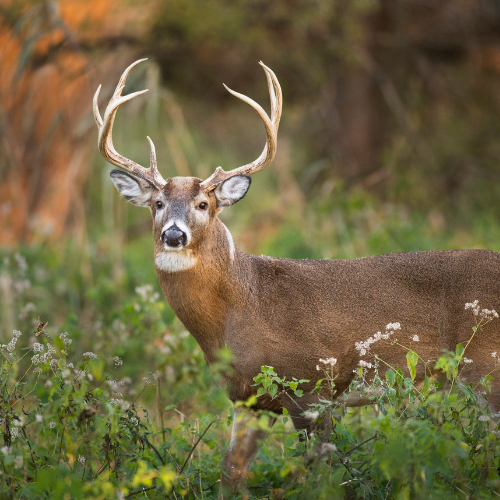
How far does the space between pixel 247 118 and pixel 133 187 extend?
10.7 metres

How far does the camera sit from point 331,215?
9.10m

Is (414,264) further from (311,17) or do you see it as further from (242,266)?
(311,17)

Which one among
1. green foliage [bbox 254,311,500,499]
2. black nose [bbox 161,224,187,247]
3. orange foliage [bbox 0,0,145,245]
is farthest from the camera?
orange foliage [bbox 0,0,145,245]

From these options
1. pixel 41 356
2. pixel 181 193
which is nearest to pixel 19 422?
pixel 41 356

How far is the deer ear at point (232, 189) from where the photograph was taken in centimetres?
452

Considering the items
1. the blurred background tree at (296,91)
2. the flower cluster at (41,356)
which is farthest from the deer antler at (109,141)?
the blurred background tree at (296,91)

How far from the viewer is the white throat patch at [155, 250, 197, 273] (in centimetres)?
429

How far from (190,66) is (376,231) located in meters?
5.17

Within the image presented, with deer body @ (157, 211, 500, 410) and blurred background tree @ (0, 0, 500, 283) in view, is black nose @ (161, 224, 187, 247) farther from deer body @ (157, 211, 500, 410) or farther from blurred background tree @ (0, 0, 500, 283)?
blurred background tree @ (0, 0, 500, 283)

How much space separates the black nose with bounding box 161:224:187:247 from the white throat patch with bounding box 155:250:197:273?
0.20 metres

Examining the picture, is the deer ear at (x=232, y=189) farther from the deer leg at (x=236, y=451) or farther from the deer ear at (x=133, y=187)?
the deer leg at (x=236, y=451)

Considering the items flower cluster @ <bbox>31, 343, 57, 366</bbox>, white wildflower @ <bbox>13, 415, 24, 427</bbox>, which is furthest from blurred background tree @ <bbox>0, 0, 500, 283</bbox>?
white wildflower @ <bbox>13, 415, 24, 427</bbox>

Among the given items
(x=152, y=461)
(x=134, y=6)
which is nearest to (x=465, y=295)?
(x=152, y=461)

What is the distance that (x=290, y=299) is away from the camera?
450 cm
